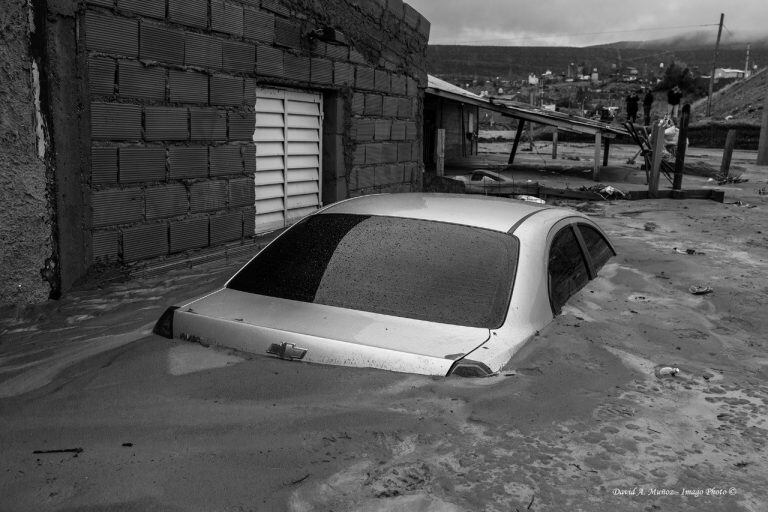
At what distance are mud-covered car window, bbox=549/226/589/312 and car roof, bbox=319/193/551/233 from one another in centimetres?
23

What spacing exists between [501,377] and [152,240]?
389 cm

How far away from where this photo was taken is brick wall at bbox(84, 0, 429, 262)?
545cm

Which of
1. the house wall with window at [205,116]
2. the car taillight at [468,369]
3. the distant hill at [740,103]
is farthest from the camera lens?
the distant hill at [740,103]

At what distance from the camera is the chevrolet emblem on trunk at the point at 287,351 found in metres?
2.97

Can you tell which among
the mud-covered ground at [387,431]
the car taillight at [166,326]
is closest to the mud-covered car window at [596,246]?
the mud-covered ground at [387,431]

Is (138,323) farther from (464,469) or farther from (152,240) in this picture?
(464,469)

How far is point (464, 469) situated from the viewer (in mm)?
2383

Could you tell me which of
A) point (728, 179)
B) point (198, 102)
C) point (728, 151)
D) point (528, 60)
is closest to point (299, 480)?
point (198, 102)

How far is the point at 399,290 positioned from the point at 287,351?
2.06ft

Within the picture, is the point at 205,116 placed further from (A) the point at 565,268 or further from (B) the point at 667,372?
(B) the point at 667,372

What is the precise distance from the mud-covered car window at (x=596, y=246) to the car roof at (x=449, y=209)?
58 centimetres

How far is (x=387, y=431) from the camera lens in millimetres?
2574

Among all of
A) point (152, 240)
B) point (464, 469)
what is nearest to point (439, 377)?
point (464, 469)

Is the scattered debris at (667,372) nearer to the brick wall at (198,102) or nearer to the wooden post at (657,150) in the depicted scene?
the brick wall at (198,102)
